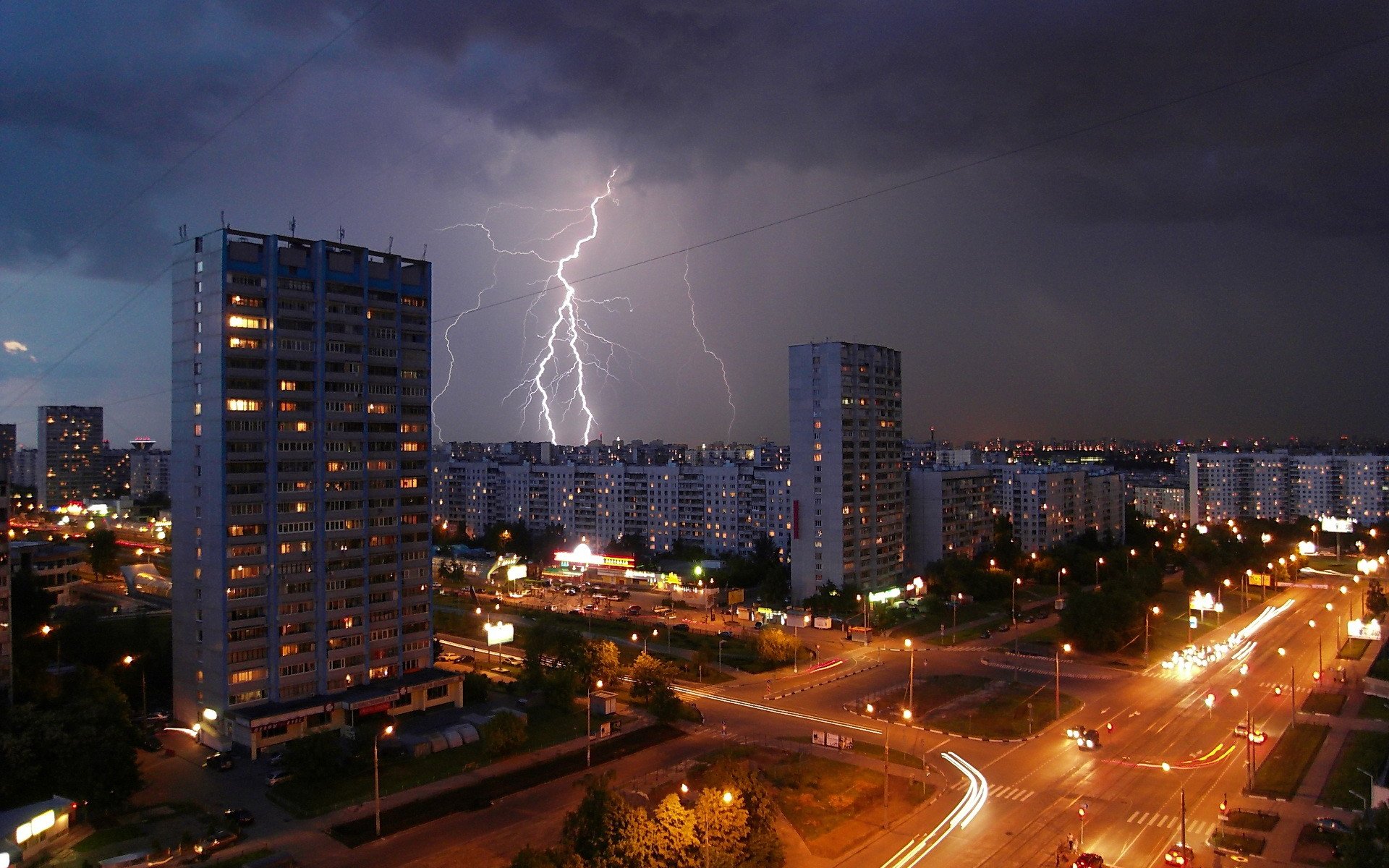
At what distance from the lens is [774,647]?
42.8 metres

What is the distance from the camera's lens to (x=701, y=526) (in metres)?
83.0

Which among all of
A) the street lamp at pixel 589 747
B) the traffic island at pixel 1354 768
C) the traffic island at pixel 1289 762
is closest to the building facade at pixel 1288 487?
the traffic island at pixel 1289 762

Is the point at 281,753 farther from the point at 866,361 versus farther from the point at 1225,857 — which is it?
the point at 866,361

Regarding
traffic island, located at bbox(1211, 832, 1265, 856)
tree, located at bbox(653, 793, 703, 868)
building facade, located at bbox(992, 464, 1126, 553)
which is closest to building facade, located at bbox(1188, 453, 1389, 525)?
building facade, located at bbox(992, 464, 1126, 553)

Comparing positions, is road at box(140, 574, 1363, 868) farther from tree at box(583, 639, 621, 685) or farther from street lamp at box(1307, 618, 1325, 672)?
tree at box(583, 639, 621, 685)

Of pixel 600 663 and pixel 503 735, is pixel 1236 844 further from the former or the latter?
pixel 600 663

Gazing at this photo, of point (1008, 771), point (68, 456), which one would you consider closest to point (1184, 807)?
point (1008, 771)

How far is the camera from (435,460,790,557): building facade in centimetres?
7944

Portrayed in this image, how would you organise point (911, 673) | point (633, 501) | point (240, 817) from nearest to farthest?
1. point (240, 817)
2. point (911, 673)
3. point (633, 501)

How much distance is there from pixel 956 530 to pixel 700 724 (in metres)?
41.0

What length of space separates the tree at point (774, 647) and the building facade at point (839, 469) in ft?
46.6

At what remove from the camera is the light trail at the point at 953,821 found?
21.7 metres

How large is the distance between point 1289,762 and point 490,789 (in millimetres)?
25470

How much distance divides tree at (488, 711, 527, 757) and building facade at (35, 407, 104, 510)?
133 metres
